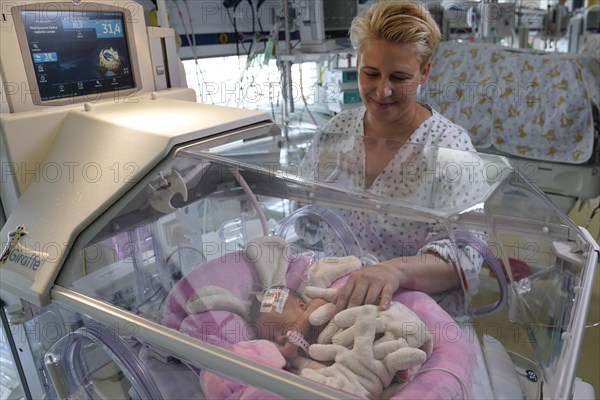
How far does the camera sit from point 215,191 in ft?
4.81

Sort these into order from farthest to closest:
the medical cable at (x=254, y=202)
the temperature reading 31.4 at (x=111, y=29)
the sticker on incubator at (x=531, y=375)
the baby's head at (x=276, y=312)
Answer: the medical cable at (x=254, y=202), the temperature reading 31.4 at (x=111, y=29), the baby's head at (x=276, y=312), the sticker on incubator at (x=531, y=375)

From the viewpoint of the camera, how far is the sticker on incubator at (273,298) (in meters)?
1.14

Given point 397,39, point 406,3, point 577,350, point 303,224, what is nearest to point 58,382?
point 303,224

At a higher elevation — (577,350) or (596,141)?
(577,350)

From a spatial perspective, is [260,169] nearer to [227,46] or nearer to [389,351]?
[389,351]

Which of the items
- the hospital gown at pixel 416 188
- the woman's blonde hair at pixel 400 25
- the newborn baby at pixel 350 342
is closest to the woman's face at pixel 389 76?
the woman's blonde hair at pixel 400 25

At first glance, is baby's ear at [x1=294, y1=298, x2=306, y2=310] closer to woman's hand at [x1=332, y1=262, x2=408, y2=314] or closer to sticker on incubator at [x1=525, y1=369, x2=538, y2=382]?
woman's hand at [x1=332, y1=262, x2=408, y2=314]

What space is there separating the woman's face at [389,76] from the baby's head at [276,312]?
0.65 meters

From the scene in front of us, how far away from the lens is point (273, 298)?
1.17 m

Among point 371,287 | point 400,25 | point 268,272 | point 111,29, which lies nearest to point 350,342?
point 371,287

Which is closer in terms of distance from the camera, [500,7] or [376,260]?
[376,260]

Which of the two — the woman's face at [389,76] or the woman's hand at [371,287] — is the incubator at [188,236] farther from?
the woman's face at [389,76]

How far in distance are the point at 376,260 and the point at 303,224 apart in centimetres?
31

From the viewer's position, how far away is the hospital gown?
1.10m
